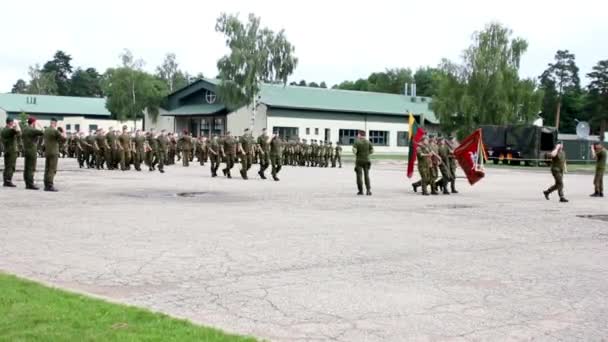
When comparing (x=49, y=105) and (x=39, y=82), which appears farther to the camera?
(x=39, y=82)

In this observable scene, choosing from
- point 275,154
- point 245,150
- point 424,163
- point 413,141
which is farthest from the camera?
point 245,150

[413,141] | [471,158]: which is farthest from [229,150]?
[471,158]

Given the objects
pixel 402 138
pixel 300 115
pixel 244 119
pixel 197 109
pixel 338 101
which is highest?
pixel 338 101

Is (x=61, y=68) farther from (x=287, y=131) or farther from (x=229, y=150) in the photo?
(x=229, y=150)

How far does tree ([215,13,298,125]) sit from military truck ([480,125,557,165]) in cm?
2171

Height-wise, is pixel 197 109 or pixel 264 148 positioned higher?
pixel 197 109

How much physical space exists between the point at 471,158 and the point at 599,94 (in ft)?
337

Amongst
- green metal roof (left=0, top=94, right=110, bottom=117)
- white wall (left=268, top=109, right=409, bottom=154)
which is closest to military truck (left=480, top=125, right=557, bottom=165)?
white wall (left=268, top=109, right=409, bottom=154)

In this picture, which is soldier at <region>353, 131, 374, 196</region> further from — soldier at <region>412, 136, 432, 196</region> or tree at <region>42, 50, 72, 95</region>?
tree at <region>42, 50, 72, 95</region>

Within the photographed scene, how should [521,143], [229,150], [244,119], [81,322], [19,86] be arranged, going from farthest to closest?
[19,86]
[244,119]
[521,143]
[229,150]
[81,322]

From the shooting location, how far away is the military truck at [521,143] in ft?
181

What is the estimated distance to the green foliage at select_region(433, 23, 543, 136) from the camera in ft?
226

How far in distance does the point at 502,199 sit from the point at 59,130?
39.8ft

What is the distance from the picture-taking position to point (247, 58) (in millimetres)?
68750
